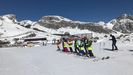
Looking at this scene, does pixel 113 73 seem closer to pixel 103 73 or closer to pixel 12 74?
pixel 103 73

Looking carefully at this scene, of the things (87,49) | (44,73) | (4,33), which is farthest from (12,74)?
(4,33)

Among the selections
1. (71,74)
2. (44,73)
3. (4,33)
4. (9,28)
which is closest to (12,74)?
(44,73)

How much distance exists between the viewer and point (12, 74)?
48.1ft

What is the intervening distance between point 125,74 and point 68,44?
52.8 feet

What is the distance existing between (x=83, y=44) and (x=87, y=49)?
1.76 meters

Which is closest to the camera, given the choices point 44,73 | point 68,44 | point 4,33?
point 44,73

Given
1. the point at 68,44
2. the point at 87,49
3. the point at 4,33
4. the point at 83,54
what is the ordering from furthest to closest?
the point at 4,33
the point at 68,44
the point at 83,54
the point at 87,49

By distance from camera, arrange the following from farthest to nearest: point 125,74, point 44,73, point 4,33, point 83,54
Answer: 1. point 4,33
2. point 83,54
3. point 44,73
4. point 125,74

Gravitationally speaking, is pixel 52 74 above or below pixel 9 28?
below

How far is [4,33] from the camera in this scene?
15300 centimetres

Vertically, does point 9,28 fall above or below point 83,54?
above

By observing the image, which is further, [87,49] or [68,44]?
[68,44]

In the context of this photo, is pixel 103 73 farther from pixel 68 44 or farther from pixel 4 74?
pixel 68 44

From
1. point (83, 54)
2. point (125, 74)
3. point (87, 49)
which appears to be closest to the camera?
point (125, 74)
